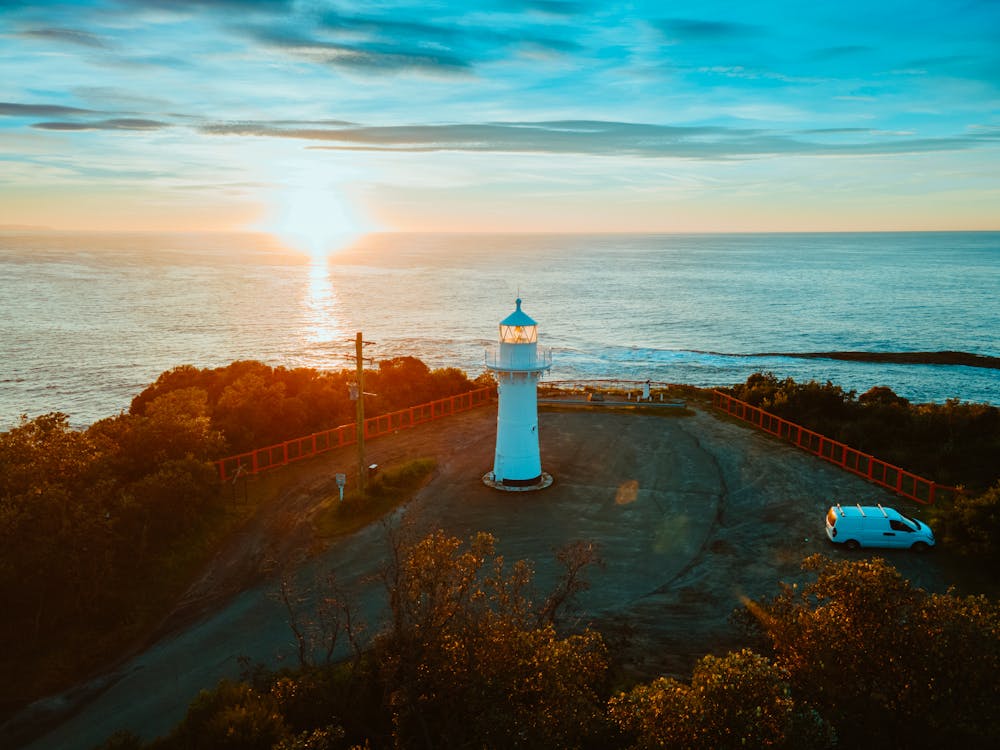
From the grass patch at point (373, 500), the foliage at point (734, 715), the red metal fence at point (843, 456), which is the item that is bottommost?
the grass patch at point (373, 500)

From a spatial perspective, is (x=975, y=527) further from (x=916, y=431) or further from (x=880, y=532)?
(x=916, y=431)

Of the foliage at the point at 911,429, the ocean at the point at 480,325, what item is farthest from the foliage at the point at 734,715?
the ocean at the point at 480,325

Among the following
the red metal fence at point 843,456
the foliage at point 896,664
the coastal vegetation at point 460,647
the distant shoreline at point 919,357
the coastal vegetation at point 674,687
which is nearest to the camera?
the coastal vegetation at point 674,687

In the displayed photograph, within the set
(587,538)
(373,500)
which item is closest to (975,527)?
(587,538)

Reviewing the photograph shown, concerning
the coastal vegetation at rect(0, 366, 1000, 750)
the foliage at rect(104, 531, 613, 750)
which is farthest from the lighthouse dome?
the foliage at rect(104, 531, 613, 750)

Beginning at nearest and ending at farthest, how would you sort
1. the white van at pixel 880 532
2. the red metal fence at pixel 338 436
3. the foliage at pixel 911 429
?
the white van at pixel 880 532 < the red metal fence at pixel 338 436 < the foliage at pixel 911 429

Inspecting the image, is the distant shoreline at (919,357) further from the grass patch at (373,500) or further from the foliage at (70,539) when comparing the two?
the foliage at (70,539)

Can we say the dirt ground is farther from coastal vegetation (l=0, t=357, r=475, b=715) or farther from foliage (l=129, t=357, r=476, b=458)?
foliage (l=129, t=357, r=476, b=458)

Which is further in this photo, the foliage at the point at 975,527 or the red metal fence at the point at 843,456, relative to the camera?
the red metal fence at the point at 843,456
